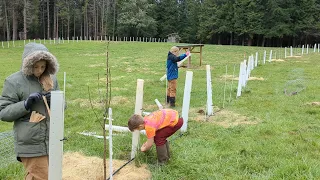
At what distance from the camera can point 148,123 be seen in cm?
465

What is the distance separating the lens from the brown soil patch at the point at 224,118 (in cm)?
732

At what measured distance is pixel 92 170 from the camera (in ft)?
15.2

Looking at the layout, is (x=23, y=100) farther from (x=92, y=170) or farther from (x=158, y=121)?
(x=158, y=121)

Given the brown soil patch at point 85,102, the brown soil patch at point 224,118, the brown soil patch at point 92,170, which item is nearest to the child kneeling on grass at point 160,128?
the brown soil patch at point 92,170

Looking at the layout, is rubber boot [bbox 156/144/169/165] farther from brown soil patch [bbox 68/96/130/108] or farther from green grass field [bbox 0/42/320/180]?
brown soil patch [bbox 68/96/130/108]

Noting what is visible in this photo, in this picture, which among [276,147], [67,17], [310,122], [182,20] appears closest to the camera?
[276,147]

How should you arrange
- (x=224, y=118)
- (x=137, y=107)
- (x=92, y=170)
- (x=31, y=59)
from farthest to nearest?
(x=224, y=118) < (x=137, y=107) < (x=92, y=170) < (x=31, y=59)

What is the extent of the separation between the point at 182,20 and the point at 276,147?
70772 millimetres

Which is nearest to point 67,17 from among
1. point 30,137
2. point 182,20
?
point 182,20

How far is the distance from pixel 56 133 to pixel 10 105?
645 millimetres

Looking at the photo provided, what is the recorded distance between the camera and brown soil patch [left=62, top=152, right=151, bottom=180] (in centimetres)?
445

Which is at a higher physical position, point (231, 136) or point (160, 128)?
point (160, 128)

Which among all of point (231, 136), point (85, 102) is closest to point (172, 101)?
point (85, 102)

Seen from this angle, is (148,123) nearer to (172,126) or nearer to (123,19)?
(172,126)
